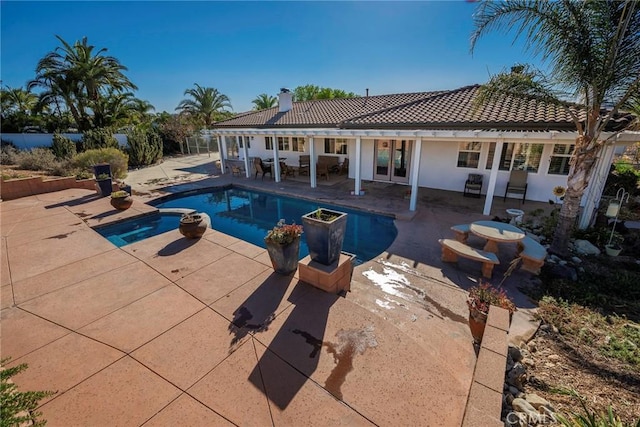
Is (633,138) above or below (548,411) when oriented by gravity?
above

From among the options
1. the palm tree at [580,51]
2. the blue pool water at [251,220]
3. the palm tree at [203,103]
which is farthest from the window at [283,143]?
the palm tree at [203,103]

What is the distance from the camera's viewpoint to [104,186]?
33.0 feet

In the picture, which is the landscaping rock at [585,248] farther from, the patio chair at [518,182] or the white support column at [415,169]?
the white support column at [415,169]

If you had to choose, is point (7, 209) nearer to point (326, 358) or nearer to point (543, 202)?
point (326, 358)

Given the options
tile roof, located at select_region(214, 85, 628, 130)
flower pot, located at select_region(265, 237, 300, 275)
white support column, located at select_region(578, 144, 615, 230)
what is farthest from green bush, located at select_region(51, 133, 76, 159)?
white support column, located at select_region(578, 144, 615, 230)

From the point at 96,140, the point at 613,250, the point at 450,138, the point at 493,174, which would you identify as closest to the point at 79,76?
the point at 96,140

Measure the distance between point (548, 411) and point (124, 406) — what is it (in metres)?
3.86

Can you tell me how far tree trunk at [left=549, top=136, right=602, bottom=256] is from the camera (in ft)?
17.8

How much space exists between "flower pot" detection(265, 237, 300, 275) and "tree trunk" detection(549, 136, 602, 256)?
19.5 ft

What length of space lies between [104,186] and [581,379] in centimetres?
1349

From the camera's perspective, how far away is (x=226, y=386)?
2.62 metres

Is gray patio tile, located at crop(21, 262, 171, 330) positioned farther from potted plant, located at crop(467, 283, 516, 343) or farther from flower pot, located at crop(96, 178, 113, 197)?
flower pot, located at crop(96, 178, 113, 197)

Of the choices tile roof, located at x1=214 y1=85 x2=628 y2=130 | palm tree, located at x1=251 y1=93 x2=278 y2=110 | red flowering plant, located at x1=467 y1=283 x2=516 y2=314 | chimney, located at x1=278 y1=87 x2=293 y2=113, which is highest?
palm tree, located at x1=251 y1=93 x2=278 y2=110

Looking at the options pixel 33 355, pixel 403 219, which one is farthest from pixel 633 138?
pixel 33 355
